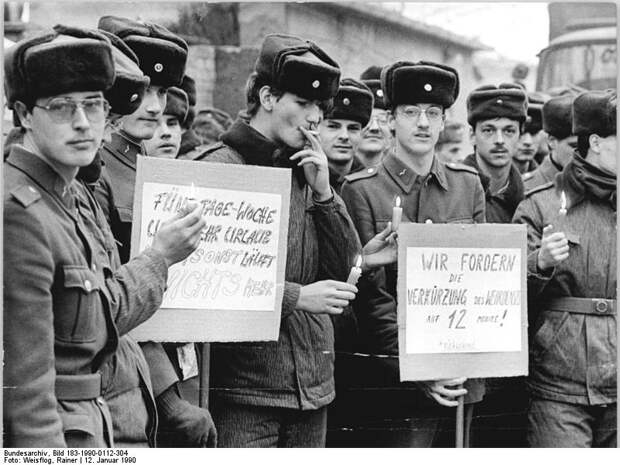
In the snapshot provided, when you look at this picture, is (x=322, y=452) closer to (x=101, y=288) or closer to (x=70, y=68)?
(x=101, y=288)

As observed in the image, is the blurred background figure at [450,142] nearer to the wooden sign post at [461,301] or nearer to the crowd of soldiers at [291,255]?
the crowd of soldiers at [291,255]

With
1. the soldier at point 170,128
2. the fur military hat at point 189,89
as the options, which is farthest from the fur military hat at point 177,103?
the fur military hat at point 189,89

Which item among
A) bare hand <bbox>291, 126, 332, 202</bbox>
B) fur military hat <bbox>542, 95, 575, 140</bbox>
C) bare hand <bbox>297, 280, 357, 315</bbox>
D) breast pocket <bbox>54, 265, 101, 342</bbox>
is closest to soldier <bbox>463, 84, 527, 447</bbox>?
fur military hat <bbox>542, 95, 575, 140</bbox>

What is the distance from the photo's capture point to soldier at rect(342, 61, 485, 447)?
5.16 metres

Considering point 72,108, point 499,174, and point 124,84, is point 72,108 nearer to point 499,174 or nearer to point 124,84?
point 124,84

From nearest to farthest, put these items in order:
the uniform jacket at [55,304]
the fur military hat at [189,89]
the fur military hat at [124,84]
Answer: the uniform jacket at [55,304] < the fur military hat at [124,84] < the fur military hat at [189,89]

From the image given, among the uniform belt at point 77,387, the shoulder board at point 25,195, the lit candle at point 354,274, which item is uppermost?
the shoulder board at point 25,195

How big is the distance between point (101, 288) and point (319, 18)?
20.8 feet

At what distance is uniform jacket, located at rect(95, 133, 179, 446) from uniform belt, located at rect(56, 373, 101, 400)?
220 millimetres

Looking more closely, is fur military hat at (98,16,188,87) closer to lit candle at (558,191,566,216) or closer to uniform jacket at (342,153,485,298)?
uniform jacket at (342,153,485,298)

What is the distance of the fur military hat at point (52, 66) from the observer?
326 centimetres

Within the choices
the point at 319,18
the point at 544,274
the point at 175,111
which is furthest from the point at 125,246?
the point at 319,18

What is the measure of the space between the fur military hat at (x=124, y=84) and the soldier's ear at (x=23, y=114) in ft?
1.44

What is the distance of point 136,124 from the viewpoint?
4488 millimetres
